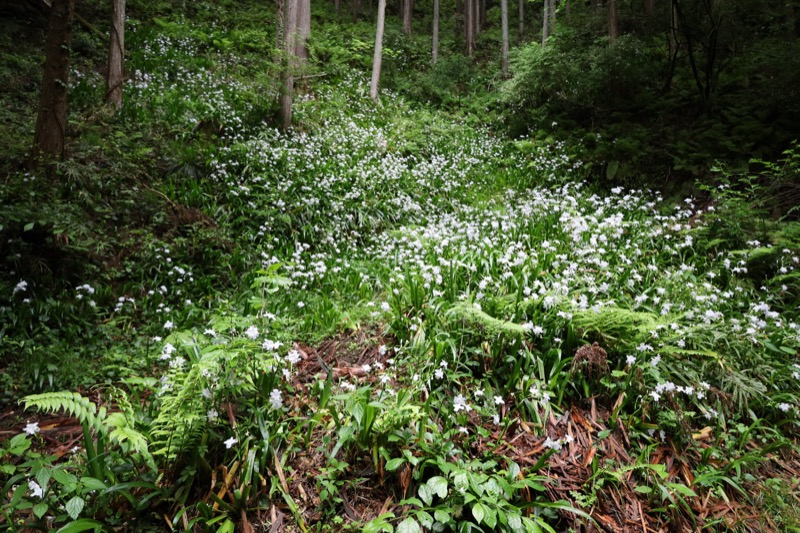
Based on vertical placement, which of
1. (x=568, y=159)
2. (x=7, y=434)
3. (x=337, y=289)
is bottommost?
(x=7, y=434)

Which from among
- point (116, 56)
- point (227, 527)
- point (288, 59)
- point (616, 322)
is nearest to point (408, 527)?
point (227, 527)

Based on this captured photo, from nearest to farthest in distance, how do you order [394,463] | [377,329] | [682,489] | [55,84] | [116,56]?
[394,463] < [682,489] < [377,329] < [55,84] < [116,56]

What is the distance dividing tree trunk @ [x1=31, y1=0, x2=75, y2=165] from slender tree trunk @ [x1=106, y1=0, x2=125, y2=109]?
3.02 metres

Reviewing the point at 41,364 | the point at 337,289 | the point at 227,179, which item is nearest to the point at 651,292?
the point at 337,289

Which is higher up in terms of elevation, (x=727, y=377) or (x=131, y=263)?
(x=131, y=263)

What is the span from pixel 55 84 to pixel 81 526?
6258mm

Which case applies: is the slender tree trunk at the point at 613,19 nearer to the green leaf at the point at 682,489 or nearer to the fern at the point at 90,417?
the green leaf at the point at 682,489

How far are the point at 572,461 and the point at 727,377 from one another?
6.01 ft

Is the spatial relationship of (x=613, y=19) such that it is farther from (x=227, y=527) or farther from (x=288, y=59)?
(x=227, y=527)

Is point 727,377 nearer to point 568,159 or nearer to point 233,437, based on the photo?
point 233,437

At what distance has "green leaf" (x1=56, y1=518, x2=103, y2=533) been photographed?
83.3 inches

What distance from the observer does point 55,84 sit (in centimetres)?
577

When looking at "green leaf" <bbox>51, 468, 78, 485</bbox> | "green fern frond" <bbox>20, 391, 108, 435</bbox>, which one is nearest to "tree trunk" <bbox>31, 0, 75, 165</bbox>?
"green fern frond" <bbox>20, 391, 108, 435</bbox>

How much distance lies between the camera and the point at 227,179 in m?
7.83
